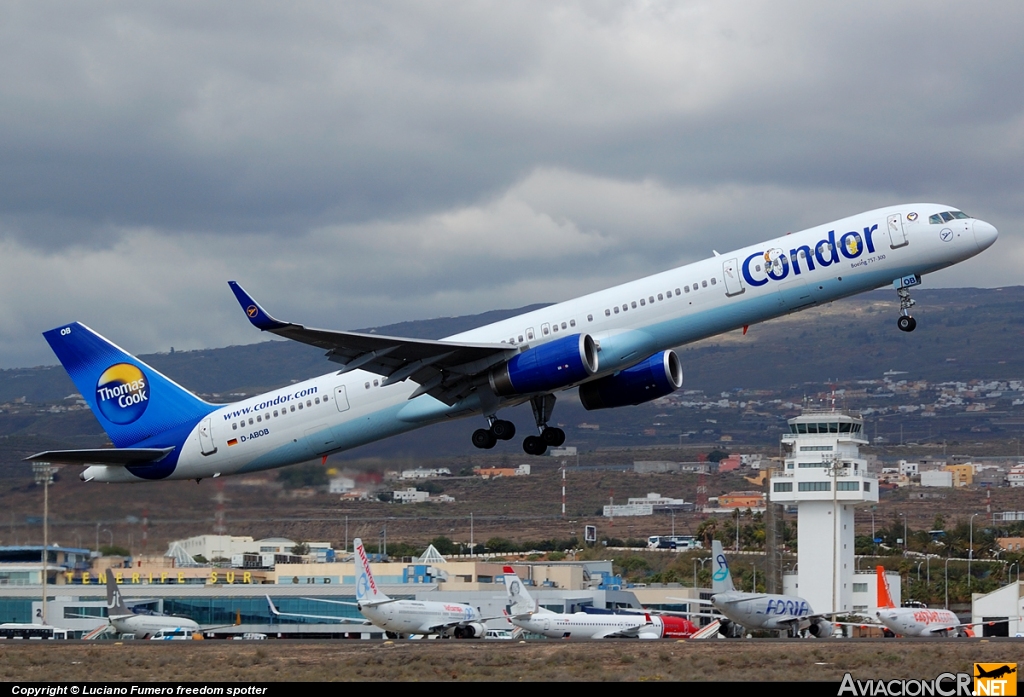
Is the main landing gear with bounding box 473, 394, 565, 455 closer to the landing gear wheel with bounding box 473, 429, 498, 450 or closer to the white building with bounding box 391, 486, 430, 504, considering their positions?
the landing gear wheel with bounding box 473, 429, 498, 450

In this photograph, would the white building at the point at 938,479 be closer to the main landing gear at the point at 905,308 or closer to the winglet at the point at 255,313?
the main landing gear at the point at 905,308

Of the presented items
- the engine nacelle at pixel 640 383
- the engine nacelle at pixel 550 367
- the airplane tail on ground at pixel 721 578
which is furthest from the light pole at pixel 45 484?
the airplane tail on ground at pixel 721 578

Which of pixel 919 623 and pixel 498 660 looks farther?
pixel 919 623

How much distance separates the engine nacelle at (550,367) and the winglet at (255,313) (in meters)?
7.23

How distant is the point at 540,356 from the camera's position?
3934cm

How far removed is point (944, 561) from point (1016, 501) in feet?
173

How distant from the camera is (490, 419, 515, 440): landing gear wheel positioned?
42219 millimetres

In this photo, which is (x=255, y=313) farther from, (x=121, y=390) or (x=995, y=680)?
(x=995, y=680)

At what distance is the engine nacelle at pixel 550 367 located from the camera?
38.7 metres

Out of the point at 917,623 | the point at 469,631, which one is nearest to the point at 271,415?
the point at 469,631

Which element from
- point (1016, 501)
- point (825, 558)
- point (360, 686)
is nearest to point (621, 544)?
point (825, 558)

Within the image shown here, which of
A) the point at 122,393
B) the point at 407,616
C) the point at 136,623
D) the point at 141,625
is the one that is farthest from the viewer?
the point at 141,625

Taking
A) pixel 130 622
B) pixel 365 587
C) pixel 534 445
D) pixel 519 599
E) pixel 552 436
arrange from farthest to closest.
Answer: pixel 130 622 → pixel 519 599 → pixel 365 587 → pixel 534 445 → pixel 552 436

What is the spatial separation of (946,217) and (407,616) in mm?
30333
